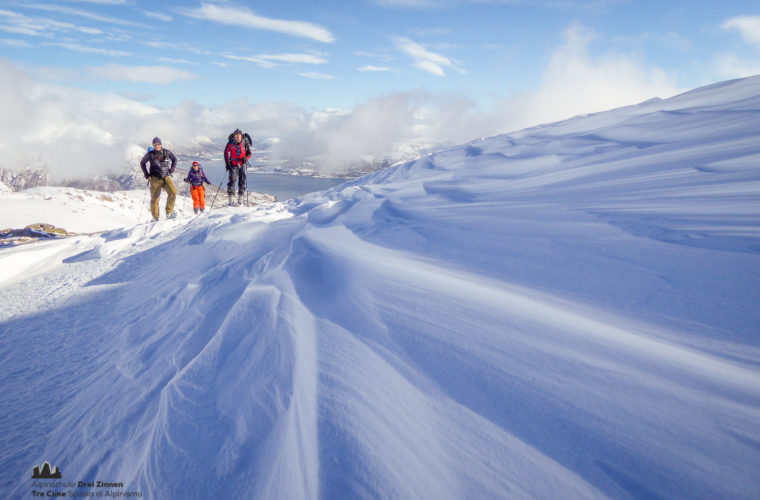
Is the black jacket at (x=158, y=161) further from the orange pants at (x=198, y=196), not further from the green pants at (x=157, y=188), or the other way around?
the orange pants at (x=198, y=196)

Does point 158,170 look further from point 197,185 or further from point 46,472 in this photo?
point 46,472

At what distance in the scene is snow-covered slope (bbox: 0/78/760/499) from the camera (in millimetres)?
1540

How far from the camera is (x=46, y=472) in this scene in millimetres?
2232

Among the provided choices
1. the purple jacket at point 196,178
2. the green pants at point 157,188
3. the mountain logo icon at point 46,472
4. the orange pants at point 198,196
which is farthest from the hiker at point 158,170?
the mountain logo icon at point 46,472

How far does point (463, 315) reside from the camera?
2.42 meters

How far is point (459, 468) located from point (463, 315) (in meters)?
1.04

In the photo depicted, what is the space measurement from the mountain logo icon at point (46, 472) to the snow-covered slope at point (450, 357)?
1.6 inches

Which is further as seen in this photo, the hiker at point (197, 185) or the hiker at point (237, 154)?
the hiker at point (197, 185)

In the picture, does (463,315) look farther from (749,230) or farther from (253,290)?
(749,230)

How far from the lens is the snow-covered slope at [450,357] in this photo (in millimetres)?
1540

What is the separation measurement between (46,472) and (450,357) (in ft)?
8.86

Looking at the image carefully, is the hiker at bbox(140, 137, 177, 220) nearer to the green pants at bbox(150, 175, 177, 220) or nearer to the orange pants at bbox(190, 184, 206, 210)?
the green pants at bbox(150, 175, 177, 220)

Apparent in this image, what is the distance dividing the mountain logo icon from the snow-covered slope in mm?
41

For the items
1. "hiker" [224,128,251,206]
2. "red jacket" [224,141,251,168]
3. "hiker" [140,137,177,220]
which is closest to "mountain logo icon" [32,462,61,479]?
"hiker" [140,137,177,220]
